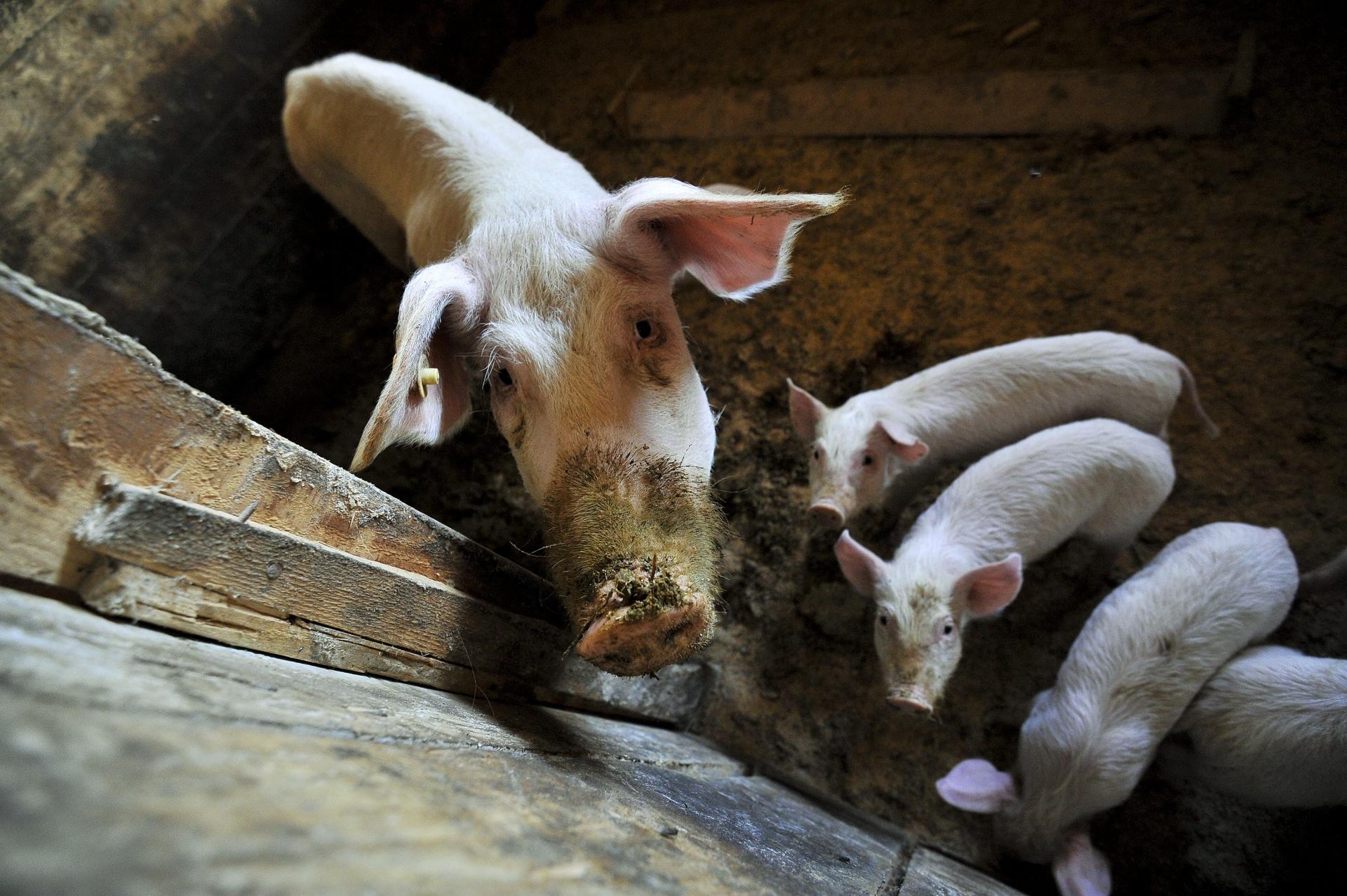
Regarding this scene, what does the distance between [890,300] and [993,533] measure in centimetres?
120

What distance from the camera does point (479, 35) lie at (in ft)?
14.8

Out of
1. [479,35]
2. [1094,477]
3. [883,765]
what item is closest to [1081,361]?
[1094,477]

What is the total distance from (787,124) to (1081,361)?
6.49ft

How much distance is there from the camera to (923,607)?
2.02 metres

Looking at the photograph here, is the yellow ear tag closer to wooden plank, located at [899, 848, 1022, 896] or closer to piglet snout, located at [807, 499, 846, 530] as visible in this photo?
piglet snout, located at [807, 499, 846, 530]

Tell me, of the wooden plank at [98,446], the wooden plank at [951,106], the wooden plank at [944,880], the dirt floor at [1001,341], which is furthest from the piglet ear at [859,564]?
the wooden plank at [951,106]

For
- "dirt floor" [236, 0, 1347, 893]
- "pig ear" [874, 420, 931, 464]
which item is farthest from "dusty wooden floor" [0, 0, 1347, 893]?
"pig ear" [874, 420, 931, 464]

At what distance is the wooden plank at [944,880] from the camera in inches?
52.7

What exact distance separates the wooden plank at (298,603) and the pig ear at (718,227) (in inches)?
40.5

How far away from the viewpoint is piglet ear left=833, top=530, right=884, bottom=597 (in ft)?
6.72

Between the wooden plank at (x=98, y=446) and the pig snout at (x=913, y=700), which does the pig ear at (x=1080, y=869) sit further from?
the wooden plank at (x=98, y=446)

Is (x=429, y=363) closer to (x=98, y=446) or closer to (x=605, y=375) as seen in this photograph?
(x=605, y=375)

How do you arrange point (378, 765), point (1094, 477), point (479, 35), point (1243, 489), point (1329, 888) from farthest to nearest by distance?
1. point (479, 35)
2. point (1243, 489)
3. point (1094, 477)
4. point (1329, 888)
5. point (378, 765)

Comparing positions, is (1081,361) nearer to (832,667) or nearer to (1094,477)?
(1094,477)
